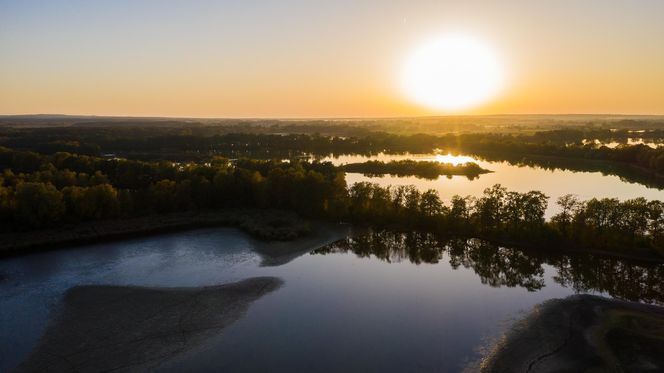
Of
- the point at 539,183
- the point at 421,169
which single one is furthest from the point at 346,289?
the point at 421,169

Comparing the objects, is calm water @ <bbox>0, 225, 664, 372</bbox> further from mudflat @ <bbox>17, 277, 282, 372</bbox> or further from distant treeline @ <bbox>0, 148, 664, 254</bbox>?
distant treeline @ <bbox>0, 148, 664, 254</bbox>

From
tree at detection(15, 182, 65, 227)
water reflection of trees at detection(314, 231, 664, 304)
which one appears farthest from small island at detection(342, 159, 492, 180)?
tree at detection(15, 182, 65, 227)

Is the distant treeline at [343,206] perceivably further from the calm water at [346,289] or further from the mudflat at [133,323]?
the mudflat at [133,323]

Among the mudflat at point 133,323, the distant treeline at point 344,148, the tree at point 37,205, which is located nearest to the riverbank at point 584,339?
the mudflat at point 133,323

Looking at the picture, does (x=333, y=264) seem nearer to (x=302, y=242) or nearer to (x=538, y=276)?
(x=302, y=242)

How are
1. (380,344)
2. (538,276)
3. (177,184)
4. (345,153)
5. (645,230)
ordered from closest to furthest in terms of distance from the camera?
(380,344) → (538,276) → (645,230) → (177,184) → (345,153)

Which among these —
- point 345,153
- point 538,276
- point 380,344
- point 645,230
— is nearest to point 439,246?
point 538,276
